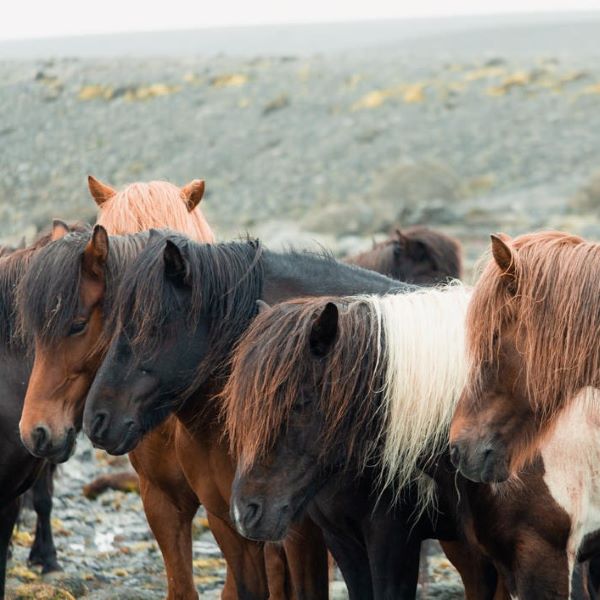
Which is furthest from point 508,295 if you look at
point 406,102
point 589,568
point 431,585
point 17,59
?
point 406,102

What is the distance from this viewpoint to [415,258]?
26.8ft

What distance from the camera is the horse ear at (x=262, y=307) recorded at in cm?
412

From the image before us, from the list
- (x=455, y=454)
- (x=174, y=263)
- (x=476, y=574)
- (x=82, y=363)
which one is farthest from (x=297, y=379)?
(x=476, y=574)

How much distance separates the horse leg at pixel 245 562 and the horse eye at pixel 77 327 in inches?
34.7

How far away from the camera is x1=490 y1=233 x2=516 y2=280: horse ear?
11.8ft

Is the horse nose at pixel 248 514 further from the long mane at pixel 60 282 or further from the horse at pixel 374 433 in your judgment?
the long mane at pixel 60 282

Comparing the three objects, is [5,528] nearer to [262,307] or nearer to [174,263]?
[174,263]

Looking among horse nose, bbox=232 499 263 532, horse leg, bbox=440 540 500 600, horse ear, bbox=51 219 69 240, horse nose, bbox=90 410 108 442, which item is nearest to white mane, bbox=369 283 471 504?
horse nose, bbox=232 499 263 532

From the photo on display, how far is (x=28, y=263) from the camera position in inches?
198

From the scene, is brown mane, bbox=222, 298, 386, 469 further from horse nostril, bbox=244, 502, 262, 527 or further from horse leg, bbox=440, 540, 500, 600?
horse leg, bbox=440, 540, 500, 600

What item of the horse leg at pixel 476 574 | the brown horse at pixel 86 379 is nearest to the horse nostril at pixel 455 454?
the horse leg at pixel 476 574

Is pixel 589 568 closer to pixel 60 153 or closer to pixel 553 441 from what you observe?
pixel 553 441

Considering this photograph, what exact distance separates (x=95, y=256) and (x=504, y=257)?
5.38 ft

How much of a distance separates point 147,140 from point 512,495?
66.1 feet
